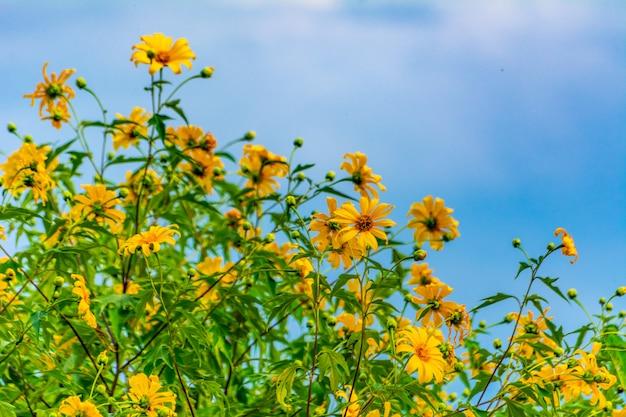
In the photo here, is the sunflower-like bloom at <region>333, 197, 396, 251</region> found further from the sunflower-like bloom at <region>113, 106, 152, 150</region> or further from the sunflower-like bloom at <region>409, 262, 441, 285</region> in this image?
the sunflower-like bloom at <region>113, 106, 152, 150</region>

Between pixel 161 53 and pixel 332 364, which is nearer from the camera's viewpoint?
pixel 332 364

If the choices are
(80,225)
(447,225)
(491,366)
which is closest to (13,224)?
(80,225)

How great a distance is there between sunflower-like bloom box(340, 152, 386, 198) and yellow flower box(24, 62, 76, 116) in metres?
1.23

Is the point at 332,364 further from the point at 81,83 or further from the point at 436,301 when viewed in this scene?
the point at 81,83

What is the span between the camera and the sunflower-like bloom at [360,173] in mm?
Result: 3178

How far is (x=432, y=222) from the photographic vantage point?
3.45 m

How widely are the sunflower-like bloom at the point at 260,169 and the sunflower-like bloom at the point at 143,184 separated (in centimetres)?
37

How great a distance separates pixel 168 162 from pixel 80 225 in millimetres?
771

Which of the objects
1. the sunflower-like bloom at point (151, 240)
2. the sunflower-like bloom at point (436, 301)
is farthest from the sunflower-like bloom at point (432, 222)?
the sunflower-like bloom at point (151, 240)

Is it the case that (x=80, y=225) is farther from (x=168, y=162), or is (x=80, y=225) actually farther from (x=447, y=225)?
(x=447, y=225)

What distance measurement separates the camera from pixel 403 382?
8.52ft

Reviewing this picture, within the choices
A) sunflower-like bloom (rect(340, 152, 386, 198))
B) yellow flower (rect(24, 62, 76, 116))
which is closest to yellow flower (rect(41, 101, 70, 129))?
yellow flower (rect(24, 62, 76, 116))

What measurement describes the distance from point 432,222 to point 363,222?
1.20 metres

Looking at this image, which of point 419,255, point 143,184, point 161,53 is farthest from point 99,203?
point 419,255
